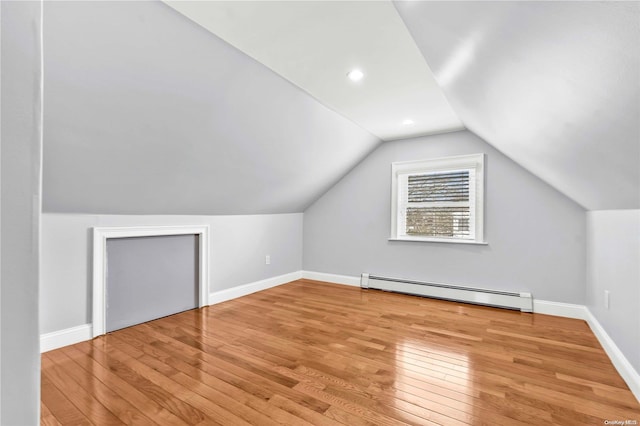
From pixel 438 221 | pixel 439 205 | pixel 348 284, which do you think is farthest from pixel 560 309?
pixel 348 284

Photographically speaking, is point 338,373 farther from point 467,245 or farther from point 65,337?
point 467,245

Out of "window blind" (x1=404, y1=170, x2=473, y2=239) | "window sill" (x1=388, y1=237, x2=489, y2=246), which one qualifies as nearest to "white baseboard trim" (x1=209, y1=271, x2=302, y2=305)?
"window sill" (x1=388, y1=237, x2=489, y2=246)

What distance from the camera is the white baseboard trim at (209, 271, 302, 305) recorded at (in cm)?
366

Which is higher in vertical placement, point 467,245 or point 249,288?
point 467,245

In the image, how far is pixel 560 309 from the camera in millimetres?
3268

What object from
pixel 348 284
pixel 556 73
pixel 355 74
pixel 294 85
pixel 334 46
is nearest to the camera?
pixel 556 73

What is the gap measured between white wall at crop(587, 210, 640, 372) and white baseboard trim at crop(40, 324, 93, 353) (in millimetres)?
3876

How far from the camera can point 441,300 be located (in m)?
3.85

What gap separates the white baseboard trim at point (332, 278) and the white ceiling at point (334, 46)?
8.21 ft

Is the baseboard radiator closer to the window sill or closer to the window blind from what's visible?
the window sill

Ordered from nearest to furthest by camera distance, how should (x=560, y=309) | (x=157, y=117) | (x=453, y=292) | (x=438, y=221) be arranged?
(x=157, y=117)
(x=560, y=309)
(x=453, y=292)
(x=438, y=221)

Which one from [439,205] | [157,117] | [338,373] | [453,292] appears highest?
[157,117]

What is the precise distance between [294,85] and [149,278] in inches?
91.1

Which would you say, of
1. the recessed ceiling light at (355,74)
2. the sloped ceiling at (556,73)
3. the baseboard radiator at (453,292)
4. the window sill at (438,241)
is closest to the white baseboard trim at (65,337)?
the recessed ceiling light at (355,74)
